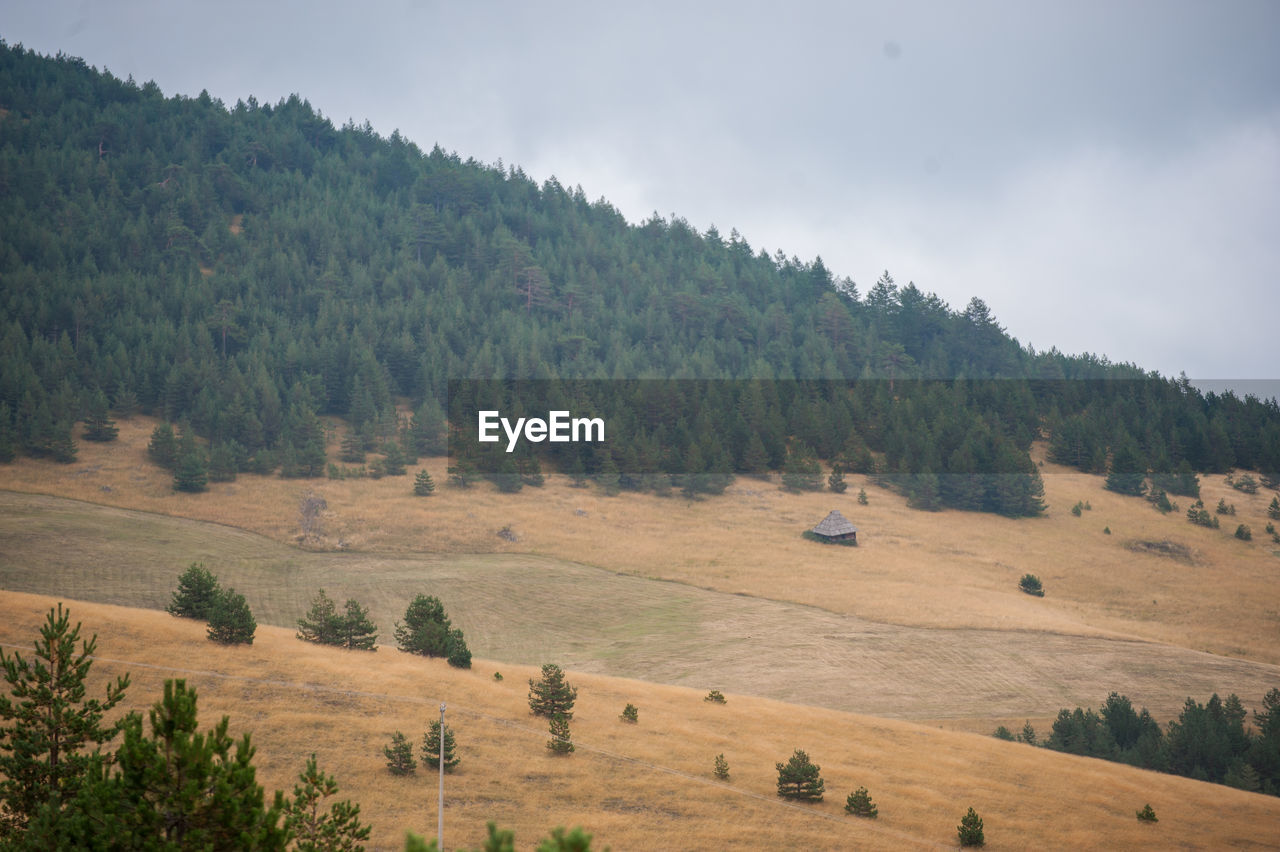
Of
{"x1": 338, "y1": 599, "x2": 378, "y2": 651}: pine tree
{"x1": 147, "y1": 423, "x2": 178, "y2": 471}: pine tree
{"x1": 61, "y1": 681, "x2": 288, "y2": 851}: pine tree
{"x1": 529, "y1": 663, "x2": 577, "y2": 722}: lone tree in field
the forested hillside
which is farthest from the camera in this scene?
the forested hillside

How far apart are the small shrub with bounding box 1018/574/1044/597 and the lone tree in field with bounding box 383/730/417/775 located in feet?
185

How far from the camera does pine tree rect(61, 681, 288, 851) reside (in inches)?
400

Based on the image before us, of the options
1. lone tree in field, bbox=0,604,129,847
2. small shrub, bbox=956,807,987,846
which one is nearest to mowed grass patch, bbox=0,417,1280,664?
small shrub, bbox=956,807,987,846

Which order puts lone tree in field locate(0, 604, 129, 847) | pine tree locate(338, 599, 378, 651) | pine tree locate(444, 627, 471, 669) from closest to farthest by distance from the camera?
lone tree in field locate(0, 604, 129, 847) → pine tree locate(444, 627, 471, 669) → pine tree locate(338, 599, 378, 651)

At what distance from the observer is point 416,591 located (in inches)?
2258

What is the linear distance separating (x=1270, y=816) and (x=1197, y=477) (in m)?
83.2

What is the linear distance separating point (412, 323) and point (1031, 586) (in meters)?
90.7

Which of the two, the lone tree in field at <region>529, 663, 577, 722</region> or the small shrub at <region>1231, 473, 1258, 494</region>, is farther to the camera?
the small shrub at <region>1231, 473, 1258, 494</region>

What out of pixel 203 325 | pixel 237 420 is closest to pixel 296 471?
pixel 237 420

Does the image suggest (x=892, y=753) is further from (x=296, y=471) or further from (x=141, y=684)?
(x=296, y=471)

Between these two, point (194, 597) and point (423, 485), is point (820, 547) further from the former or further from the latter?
point (194, 597)

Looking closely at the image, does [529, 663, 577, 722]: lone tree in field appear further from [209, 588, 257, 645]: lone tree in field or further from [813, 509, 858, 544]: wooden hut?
[813, 509, 858, 544]: wooden hut

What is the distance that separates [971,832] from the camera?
2270cm

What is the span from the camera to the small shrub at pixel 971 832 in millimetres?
22719
